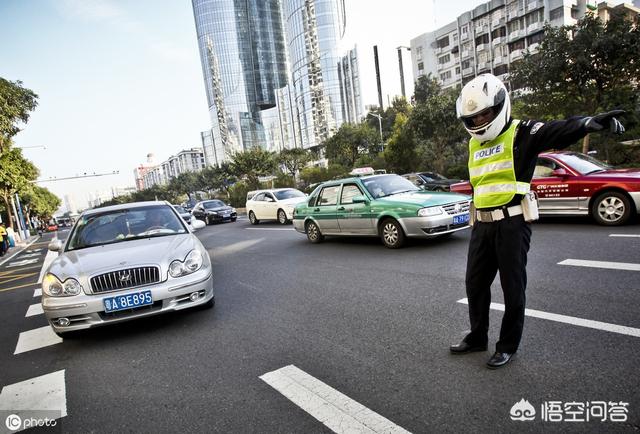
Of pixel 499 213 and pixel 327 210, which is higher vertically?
pixel 499 213

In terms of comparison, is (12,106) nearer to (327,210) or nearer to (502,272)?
(327,210)

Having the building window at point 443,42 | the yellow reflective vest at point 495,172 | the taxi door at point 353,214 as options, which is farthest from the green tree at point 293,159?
the yellow reflective vest at point 495,172

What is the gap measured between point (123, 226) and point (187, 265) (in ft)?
5.50

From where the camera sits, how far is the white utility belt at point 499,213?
2.64 m

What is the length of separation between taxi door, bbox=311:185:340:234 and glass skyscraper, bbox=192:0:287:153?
366ft

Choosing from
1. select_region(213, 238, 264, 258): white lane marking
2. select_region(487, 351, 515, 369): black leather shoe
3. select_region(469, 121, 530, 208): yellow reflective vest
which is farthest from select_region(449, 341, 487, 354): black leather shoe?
select_region(213, 238, 264, 258): white lane marking

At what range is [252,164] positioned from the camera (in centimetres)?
3950

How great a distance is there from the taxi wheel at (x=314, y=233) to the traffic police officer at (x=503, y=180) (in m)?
6.63

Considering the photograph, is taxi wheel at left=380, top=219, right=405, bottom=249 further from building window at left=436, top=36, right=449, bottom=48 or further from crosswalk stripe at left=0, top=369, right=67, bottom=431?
building window at left=436, top=36, right=449, bottom=48

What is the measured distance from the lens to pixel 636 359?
8.46 feet

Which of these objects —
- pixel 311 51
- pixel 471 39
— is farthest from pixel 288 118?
pixel 471 39

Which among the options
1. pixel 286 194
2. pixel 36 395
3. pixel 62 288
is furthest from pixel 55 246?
pixel 286 194

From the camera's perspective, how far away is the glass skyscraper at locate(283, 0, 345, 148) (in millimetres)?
90438

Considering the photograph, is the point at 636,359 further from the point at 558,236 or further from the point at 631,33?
the point at 631,33
